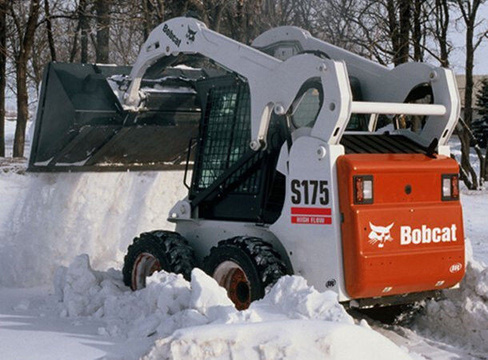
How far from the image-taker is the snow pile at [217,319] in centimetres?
471

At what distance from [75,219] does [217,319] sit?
13.0 feet

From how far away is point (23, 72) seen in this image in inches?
1067

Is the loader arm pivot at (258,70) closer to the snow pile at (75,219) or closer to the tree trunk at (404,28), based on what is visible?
the snow pile at (75,219)

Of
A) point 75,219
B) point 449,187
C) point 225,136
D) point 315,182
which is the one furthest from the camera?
point 75,219

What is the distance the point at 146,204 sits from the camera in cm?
963

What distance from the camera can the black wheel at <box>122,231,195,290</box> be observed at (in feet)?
23.4

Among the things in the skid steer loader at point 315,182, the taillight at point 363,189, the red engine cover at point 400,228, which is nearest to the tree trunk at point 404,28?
the skid steer loader at point 315,182

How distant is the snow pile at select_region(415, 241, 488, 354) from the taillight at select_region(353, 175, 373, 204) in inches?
52.8

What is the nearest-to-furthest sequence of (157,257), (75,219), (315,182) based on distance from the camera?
(315,182) → (157,257) → (75,219)

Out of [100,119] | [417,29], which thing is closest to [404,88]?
[100,119]

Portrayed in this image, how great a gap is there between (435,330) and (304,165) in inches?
70.9

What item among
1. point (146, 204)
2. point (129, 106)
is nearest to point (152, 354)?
point (129, 106)

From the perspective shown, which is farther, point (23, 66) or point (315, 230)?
point (23, 66)

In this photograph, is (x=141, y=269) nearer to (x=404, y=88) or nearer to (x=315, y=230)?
(x=315, y=230)
